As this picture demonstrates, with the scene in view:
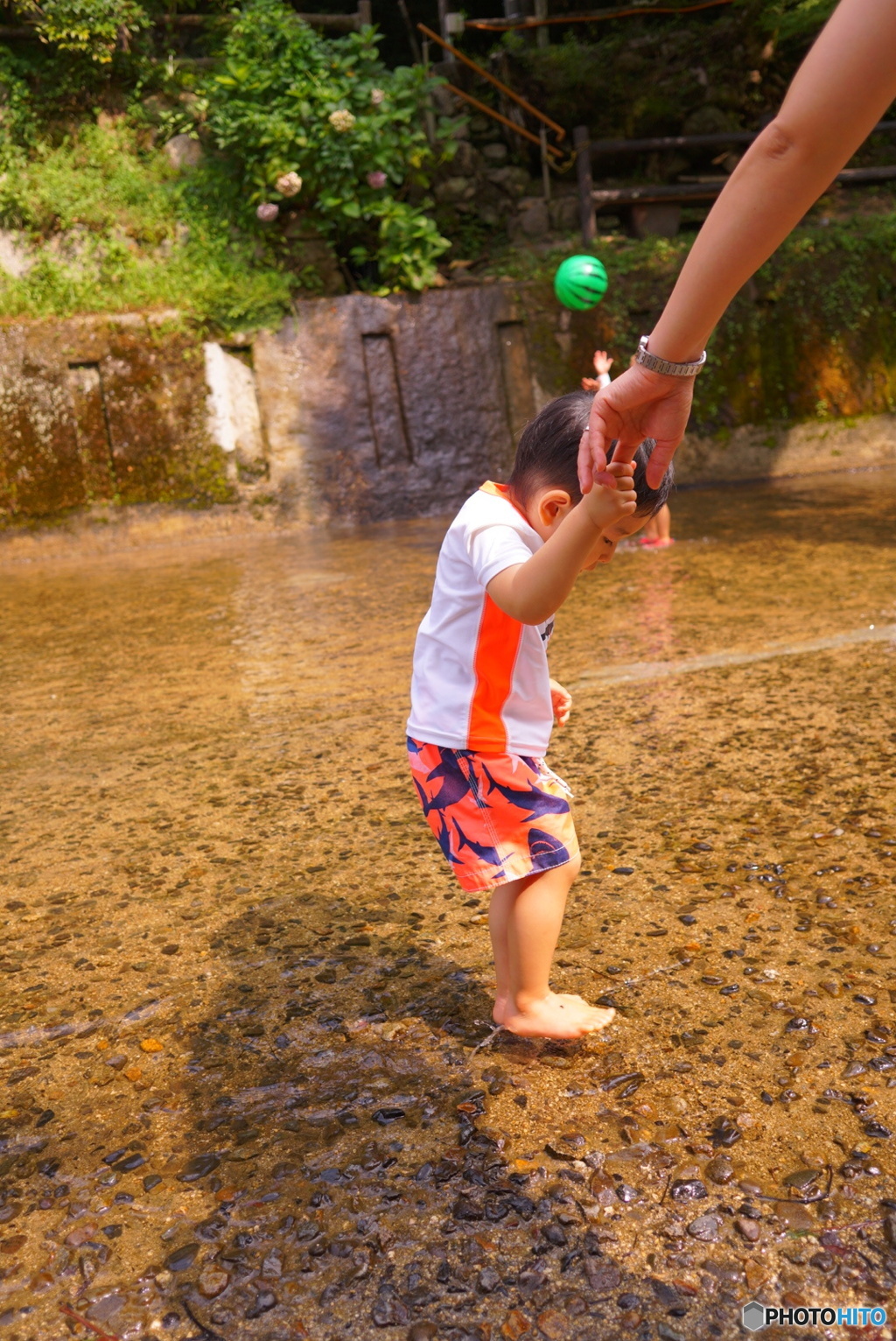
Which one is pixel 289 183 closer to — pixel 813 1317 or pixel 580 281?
pixel 580 281

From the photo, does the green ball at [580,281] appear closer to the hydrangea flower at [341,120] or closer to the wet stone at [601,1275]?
the hydrangea flower at [341,120]

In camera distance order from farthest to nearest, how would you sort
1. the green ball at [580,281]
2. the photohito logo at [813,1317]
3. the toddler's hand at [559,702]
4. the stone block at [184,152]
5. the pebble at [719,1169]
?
the stone block at [184,152]
the green ball at [580,281]
the toddler's hand at [559,702]
the pebble at [719,1169]
the photohito logo at [813,1317]

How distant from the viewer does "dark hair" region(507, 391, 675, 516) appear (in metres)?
1.59

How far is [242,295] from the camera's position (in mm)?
9102

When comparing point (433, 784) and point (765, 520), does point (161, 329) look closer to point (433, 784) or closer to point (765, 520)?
point (765, 520)

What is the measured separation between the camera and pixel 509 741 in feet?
5.69

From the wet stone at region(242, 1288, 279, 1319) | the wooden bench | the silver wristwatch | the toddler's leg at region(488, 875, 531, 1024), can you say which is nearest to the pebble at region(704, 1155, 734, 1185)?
the toddler's leg at region(488, 875, 531, 1024)

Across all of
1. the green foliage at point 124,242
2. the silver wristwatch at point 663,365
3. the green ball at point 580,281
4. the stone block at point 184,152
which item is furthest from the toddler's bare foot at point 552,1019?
the stone block at point 184,152

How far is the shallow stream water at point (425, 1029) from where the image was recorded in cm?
126

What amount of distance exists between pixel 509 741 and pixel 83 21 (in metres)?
10.7

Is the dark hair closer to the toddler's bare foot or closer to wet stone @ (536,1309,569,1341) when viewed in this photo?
the toddler's bare foot

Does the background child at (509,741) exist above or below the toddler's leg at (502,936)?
above

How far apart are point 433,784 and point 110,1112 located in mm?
728

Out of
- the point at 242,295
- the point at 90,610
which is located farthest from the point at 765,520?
the point at 242,295
